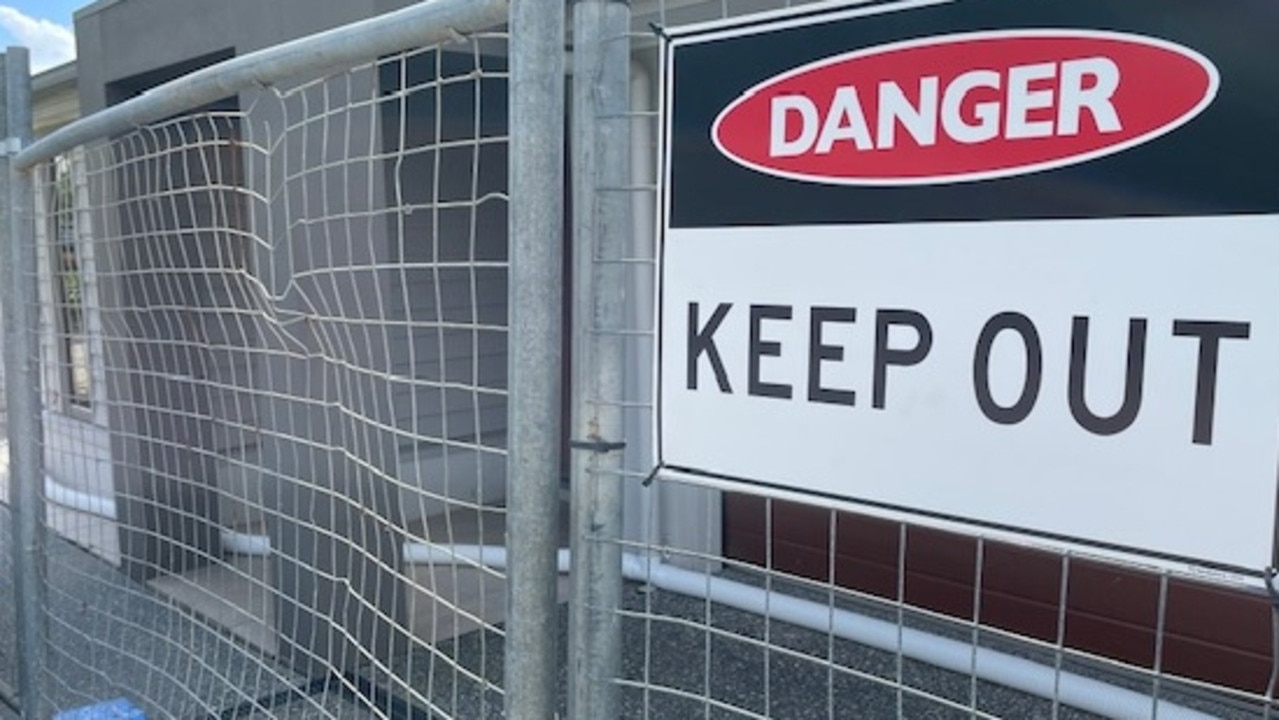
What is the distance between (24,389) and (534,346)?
239 centimetres

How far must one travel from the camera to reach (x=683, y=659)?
4.05 meters

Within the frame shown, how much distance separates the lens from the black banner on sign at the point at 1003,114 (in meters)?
0.96

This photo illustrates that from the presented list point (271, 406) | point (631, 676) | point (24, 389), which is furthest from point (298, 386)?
point (631, 676)

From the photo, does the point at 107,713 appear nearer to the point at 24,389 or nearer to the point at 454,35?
the point at 24,389

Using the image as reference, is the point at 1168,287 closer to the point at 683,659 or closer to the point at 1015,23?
the point at 1015,23

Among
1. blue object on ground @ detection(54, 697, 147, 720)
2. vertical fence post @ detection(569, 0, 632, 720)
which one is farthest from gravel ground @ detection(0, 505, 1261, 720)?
vertical fence post @ detection(569, 0, 632, 720)

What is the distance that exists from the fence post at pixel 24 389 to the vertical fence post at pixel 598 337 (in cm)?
232

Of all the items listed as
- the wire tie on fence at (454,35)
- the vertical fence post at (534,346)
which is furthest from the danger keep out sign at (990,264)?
the wire tie on fence at (454,35)

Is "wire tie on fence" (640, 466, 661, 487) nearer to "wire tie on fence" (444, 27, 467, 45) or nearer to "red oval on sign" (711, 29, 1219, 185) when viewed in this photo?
"red oval on sign" (711, 29, 1219, 185)

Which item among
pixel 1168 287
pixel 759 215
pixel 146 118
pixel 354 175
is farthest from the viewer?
pixel 354 175

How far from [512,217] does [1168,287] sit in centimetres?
79

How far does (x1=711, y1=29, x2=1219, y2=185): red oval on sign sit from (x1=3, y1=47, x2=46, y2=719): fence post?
2.57 metres

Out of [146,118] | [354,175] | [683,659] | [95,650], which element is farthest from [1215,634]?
[95,650]

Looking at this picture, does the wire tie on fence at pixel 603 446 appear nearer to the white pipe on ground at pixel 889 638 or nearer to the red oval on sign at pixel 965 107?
the red oval on sign at pixel 965 107
